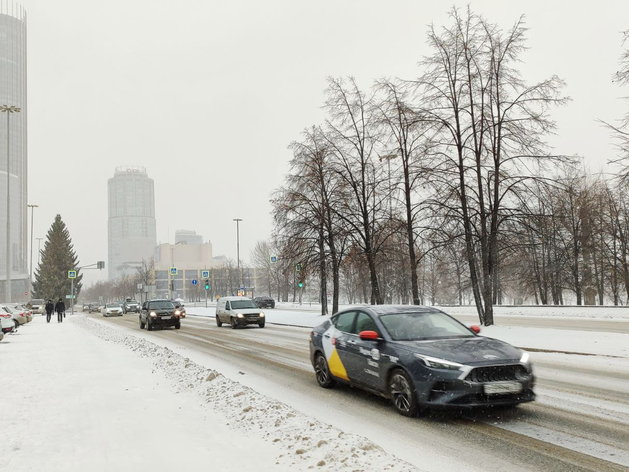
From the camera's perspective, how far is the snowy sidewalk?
4.70 metres

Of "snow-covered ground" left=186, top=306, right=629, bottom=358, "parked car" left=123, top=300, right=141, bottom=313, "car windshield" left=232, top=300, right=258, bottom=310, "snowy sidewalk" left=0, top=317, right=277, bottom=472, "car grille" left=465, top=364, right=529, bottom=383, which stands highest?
"car grille" left=465, top=364, right=529, bottom=383

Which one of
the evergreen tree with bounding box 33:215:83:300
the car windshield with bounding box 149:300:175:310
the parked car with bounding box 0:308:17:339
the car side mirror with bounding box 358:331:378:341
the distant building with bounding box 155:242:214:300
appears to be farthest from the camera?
the distant building with bounding box 155:242:214:300

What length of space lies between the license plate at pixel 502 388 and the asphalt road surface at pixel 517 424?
377 millimetres

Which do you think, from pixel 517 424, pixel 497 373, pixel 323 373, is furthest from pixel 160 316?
pixel 517 424

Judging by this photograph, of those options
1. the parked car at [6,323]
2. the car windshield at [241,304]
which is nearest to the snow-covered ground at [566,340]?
the car windshield at [241,304]

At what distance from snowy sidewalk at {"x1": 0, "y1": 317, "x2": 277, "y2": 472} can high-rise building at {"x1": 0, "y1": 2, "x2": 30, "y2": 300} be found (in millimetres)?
91140

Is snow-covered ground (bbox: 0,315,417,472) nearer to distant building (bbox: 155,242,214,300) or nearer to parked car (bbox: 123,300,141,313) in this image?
parked car (bbox: 123,300,141,313)

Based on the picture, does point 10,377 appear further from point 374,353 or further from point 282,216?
point 282,216

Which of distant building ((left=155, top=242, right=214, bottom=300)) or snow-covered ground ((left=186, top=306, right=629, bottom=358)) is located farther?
distant building ((left=155, top=242, right=214, bottom=300))

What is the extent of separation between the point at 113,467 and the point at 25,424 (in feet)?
7.88

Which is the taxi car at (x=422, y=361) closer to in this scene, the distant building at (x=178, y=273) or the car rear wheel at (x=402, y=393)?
the car rear wheel at (x=402, y=393)

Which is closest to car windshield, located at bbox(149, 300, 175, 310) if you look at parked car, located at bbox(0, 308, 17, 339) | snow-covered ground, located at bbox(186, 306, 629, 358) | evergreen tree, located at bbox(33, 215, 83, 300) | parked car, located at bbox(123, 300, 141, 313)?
parked car, located at bbox(0, 308, 17, 339)

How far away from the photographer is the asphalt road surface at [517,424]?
15.9ft

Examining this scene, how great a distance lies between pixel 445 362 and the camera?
Result: 20.1 ft
